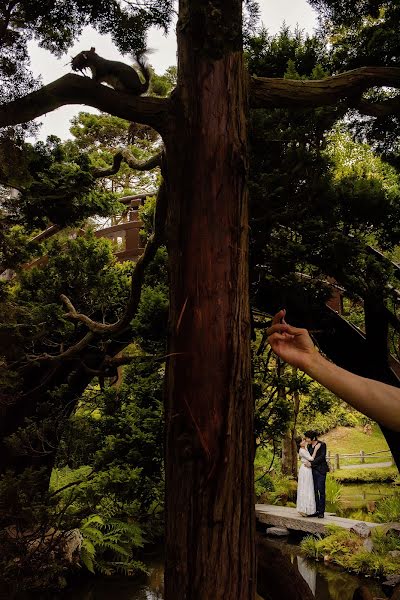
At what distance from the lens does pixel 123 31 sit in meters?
4.02

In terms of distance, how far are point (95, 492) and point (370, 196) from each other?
4231 millimetres

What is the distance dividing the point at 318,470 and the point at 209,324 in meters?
8.52

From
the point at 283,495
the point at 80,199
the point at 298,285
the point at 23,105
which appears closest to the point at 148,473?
the point at 298,285

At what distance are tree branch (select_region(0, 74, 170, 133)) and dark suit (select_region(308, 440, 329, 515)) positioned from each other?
8.61m

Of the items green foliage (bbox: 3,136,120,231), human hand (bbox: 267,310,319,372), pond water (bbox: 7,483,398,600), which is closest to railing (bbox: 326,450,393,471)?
pond water (bbox: 7,483,398,600)

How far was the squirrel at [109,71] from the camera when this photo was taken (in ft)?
11.6

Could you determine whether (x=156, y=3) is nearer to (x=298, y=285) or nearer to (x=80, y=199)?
(x=80, y=199)

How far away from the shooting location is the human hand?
172 cm

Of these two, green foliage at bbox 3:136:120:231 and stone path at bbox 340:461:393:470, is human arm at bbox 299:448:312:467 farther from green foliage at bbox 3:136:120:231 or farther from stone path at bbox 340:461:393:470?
green foliage at bbox 3:136:120:231

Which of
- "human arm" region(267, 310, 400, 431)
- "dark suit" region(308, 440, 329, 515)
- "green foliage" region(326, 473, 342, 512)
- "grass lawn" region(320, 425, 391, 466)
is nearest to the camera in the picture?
"human arm" region(267, 310, 400, 431)

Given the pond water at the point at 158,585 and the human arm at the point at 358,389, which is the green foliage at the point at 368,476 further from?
the human arm at the point at 358,389

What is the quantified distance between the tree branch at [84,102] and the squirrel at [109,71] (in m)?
0.23

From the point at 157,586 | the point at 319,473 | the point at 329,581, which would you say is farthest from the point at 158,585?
the point at 319,473

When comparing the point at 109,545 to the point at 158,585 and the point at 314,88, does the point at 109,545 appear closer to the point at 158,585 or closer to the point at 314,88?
the point at 158,585
